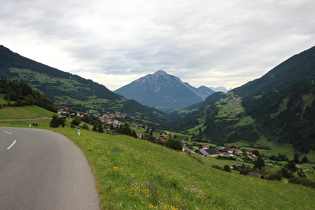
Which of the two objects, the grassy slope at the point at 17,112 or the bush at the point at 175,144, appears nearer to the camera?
the bush at the point at 175,144

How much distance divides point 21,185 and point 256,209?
15.5 m

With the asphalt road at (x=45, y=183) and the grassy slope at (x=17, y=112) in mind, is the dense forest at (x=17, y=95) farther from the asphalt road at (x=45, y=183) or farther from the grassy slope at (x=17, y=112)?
the asphalt road at (x=45, y=183)

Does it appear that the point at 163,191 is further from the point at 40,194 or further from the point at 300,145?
the point at 300,145

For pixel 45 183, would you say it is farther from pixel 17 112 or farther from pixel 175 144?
pixel 17 112

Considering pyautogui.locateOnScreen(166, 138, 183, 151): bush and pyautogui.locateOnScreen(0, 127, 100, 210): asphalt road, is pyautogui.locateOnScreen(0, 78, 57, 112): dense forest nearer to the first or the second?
pyautogui.locateOnScreen(166, 138, 183, 151): bush

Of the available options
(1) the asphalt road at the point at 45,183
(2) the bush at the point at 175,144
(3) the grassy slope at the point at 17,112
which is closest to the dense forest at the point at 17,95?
(3) the grassy slope at the point at 17,112

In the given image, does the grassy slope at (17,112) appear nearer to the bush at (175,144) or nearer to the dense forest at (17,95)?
the dense forest at (17,95)

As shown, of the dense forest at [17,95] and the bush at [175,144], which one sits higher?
the dense forest at [17,95]

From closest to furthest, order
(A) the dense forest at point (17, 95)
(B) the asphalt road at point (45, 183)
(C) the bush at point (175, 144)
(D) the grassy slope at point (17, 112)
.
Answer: (B) the asphalt road at point (45, 183), (C) the bush at point (175, 144), (D) the grassy slope at point (17, 112), (A) the dense forest at point (17, 95)

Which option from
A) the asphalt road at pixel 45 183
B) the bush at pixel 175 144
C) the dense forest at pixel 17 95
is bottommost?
the bush at pixel 175 144

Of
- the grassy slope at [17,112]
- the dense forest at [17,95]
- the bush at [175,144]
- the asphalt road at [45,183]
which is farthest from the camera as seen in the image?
the dense forest at [17,95]

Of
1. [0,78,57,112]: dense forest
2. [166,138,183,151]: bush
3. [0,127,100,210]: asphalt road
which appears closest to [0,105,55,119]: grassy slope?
[0,78,57,112]: dense forest

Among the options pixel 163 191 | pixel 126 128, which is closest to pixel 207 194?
pixel 163 191

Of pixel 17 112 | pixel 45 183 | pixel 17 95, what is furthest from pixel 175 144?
pixel 17 95
